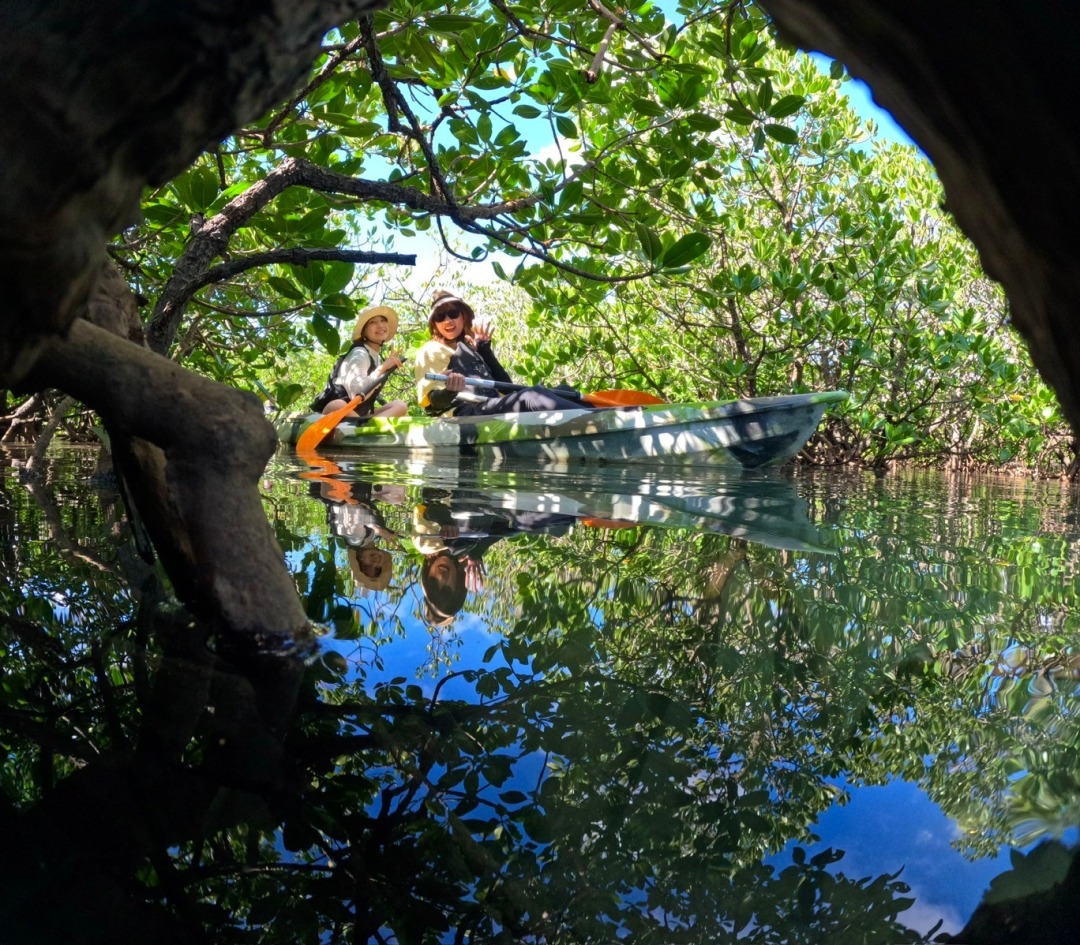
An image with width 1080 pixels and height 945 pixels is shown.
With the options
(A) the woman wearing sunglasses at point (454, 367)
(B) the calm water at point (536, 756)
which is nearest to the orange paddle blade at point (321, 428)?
(A) the woman wearing sunglasses at point (454, 367)

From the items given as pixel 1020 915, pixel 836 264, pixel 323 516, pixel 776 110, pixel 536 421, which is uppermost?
pixel 836 264

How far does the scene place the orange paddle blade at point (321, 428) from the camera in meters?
9.68

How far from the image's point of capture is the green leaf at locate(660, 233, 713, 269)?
3457 millimetres

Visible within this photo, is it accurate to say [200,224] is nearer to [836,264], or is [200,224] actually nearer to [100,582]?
[100,582]

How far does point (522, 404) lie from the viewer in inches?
372

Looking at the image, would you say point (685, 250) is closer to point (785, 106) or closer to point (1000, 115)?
point (785, 106)

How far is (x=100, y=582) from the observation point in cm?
205

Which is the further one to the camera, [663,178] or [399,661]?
[663,178]

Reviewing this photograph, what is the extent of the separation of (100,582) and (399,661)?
32.6 inches

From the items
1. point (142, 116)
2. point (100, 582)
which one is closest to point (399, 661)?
point (100, 582)

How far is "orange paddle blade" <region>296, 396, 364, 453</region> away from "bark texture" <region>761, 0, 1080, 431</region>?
8956 millimetres

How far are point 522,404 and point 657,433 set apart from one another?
1.59 m

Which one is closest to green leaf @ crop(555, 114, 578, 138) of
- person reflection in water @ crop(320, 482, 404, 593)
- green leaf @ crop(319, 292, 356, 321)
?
green leaf @ crop(319, 292, 356, 321)

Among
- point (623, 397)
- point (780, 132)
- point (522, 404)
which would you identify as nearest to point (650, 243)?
point (780, 132)
